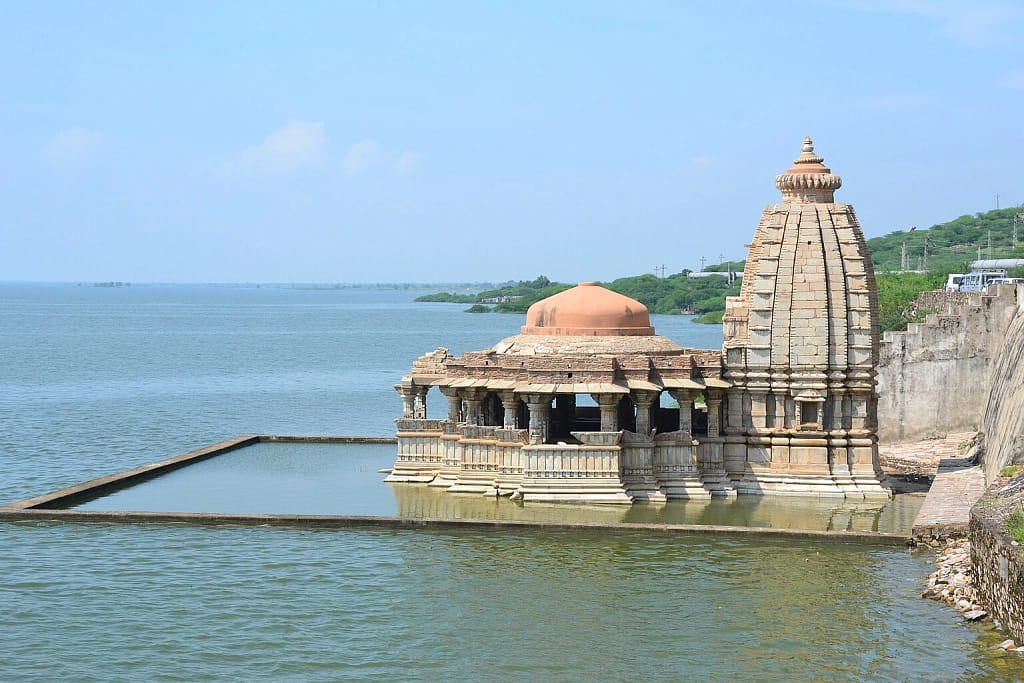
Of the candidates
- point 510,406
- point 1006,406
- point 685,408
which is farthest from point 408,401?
point 1006,406

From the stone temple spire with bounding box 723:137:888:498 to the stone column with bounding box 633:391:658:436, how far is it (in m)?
2.03

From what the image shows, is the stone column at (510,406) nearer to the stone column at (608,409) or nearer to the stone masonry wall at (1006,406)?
the stone column at (608,409)

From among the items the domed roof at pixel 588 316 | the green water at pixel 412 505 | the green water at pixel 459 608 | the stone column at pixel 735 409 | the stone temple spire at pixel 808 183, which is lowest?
the green water at pixel 459 608

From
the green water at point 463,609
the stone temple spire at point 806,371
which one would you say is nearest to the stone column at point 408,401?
the green water at point 463,609

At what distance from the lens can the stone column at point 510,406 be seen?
2911 centimetres

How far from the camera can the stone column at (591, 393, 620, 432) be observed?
28344 mm

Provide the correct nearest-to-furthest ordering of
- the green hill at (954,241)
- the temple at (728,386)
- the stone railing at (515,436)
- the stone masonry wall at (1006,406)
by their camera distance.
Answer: the stone masonry wall at (1006,406)
the temple at (728,386)
the stone railing at (515,436)
the green hill at (954,241)

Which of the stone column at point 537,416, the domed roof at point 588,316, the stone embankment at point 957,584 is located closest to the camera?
the stone embankment at point 957,584

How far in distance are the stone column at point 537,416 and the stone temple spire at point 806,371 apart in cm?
410

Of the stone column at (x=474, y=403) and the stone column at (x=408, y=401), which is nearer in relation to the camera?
the stone column at (x=474, y=403)

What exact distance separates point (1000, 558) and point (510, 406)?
498 inches

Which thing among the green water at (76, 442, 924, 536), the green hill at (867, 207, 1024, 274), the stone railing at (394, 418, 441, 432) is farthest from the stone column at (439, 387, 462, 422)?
the green hill at (867, 207, 1024, 274)

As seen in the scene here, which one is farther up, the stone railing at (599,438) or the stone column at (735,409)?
the stone column at (735,409)

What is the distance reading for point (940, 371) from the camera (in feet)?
120
